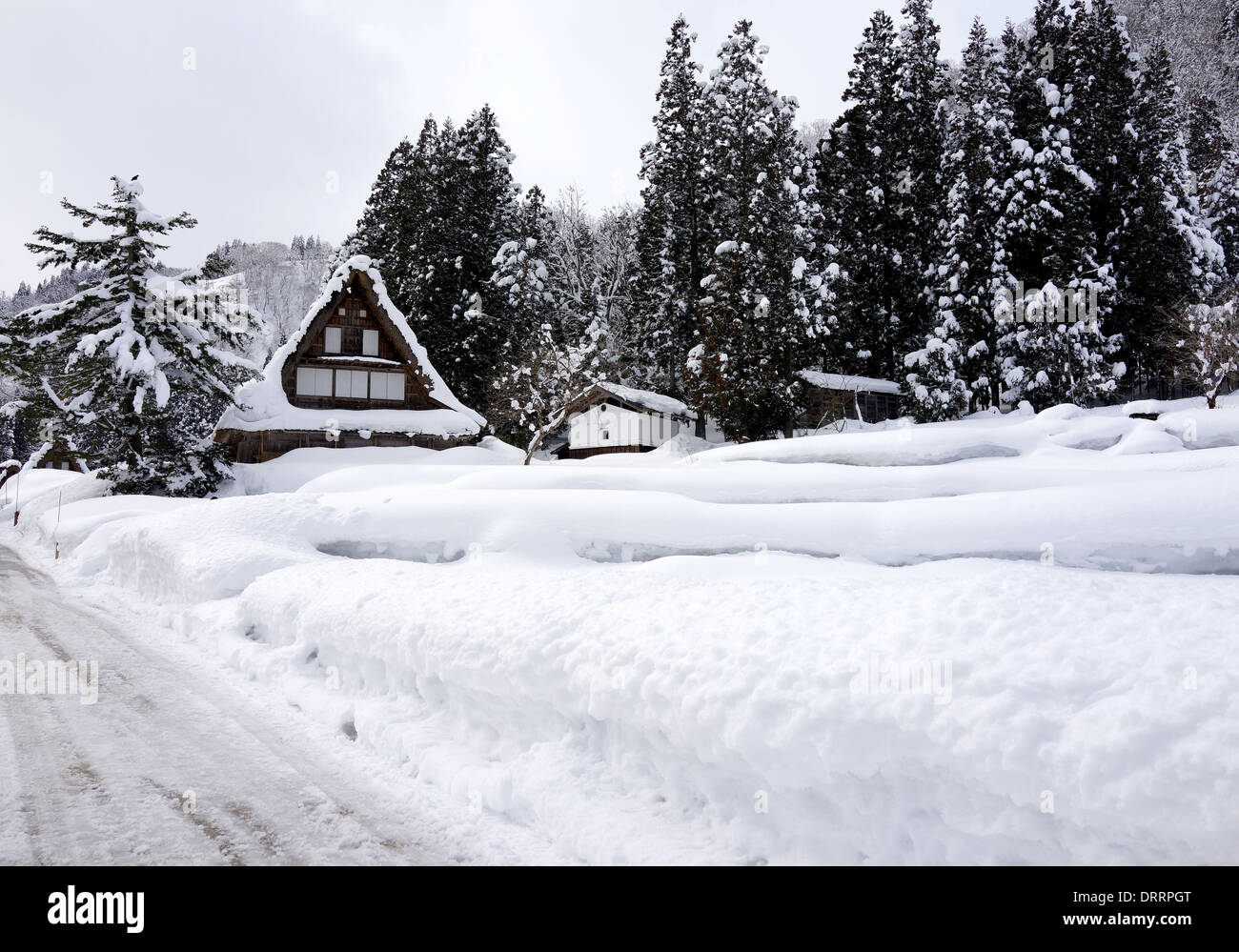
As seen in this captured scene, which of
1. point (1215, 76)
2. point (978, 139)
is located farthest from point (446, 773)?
point (1215, 76)

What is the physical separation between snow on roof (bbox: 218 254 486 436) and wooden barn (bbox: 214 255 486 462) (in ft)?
0.13

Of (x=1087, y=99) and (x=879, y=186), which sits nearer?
(x=1087, y=99)

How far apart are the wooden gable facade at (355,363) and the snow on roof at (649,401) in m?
8.93

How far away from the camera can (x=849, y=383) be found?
123ft

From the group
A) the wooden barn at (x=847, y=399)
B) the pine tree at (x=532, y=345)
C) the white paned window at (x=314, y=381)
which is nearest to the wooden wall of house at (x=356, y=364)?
the white paned window at (x=314, y=381)

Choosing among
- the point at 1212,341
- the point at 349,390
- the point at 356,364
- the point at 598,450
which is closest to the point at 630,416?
the point at 598,450

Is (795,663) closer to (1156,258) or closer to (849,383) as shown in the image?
(849,383)

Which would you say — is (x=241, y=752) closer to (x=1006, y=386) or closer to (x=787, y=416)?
(x=787, y=416)

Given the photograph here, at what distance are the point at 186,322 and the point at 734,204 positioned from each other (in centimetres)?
2522

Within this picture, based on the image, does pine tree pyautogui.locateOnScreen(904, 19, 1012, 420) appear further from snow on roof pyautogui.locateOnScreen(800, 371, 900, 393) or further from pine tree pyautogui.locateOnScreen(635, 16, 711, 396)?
pine tree pyautogui.locateOnScreen(635, 16, 711, 396)

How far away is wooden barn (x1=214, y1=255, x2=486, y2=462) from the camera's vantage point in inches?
1203

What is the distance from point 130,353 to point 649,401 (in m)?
21.5

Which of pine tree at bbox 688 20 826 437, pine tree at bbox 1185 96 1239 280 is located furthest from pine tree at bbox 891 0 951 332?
pine tree at bbox 1185 96 1239 280

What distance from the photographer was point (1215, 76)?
6944 cm
